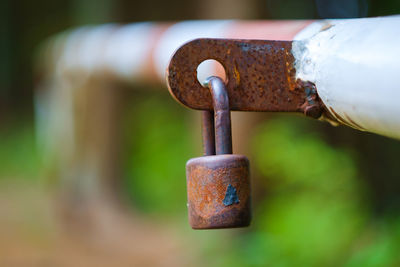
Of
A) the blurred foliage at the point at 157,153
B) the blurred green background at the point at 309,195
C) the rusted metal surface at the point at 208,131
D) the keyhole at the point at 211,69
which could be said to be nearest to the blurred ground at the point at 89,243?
the blurred green background at the point at 309,195

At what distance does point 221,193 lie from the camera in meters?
0.69

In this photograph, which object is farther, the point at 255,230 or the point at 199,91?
the point at 255,230

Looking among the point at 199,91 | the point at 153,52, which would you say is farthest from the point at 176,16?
the point at 199,91

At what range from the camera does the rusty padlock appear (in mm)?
690

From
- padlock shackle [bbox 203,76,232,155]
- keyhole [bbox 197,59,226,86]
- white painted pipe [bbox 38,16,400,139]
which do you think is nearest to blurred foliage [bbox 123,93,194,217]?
keyhole [bbox 197,59,226,86]

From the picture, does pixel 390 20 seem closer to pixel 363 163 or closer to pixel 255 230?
pixel 255 230

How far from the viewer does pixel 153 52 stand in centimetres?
170

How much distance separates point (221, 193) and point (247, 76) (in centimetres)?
15

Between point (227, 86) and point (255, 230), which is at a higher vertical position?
point (227, 86)

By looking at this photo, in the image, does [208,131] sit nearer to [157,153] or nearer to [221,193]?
[221,193]

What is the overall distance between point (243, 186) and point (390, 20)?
0.26 metres

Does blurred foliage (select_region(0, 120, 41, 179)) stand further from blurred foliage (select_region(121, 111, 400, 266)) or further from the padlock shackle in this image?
the padlock shackle

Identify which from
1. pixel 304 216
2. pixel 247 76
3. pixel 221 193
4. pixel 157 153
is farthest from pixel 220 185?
pixel 157 153

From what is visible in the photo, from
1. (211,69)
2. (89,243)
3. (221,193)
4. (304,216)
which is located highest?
(211,69)
